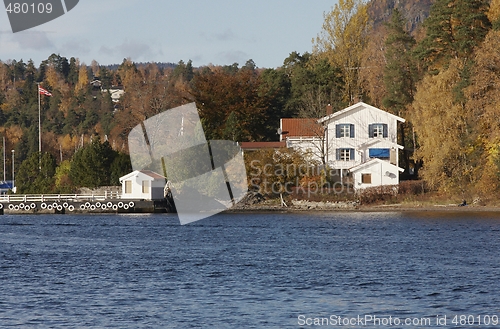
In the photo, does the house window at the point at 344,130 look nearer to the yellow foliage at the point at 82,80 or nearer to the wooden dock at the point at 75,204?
the wooden dock at the point at 75,204

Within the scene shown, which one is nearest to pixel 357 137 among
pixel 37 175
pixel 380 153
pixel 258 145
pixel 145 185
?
pixel 380 153

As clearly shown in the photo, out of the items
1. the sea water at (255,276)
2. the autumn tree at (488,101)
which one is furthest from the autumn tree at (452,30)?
the sea water at (255,276)

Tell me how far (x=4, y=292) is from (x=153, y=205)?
41443 mm

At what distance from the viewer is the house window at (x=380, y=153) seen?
6900 centimetres

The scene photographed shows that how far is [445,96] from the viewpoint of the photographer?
198ft

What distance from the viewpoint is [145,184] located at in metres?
67.2

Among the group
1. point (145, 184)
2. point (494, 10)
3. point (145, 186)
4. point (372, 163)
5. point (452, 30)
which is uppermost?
point (494, 10)

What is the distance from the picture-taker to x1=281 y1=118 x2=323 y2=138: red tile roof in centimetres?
7075

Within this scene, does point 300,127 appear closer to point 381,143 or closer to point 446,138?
point 381,143

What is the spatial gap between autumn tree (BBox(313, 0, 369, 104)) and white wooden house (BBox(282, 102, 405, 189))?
573 inches

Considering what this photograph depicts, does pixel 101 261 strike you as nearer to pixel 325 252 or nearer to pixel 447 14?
pixel 325 252

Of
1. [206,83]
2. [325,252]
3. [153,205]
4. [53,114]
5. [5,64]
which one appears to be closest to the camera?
[325,252]

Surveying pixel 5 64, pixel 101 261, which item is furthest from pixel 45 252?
pixel 5 64

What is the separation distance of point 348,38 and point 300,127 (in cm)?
1698
